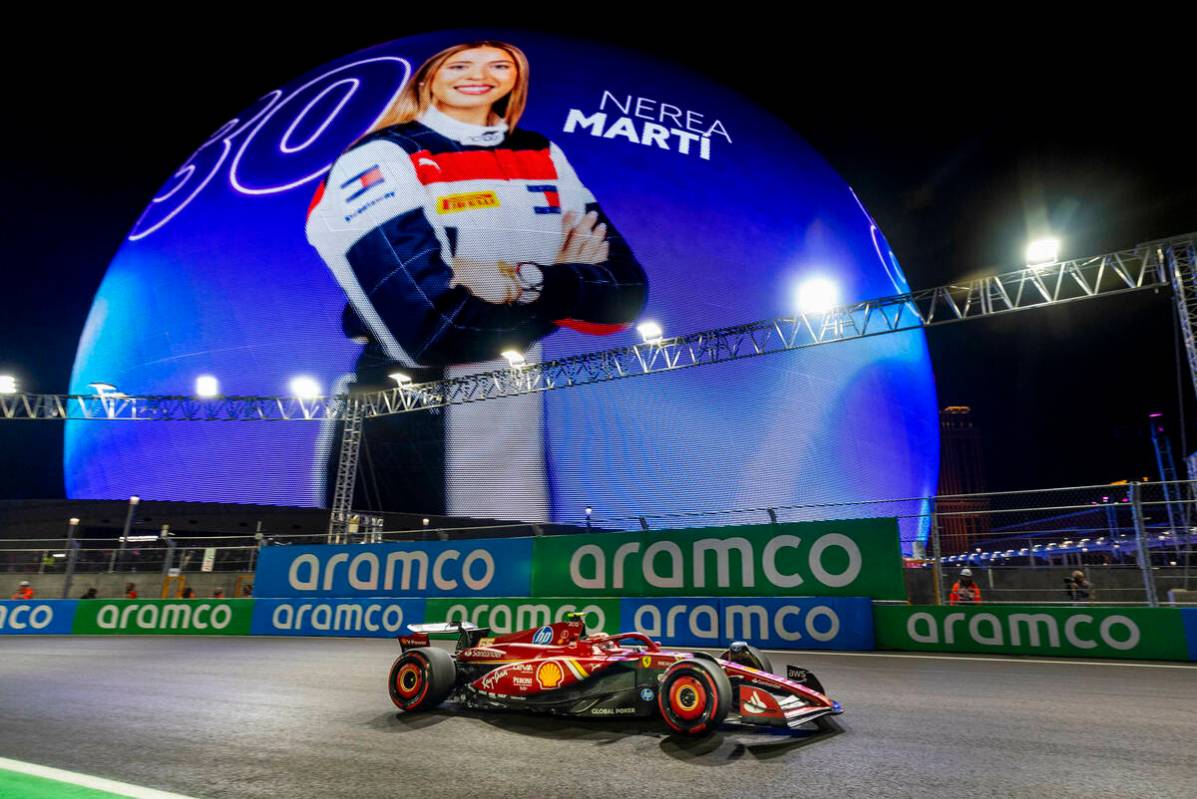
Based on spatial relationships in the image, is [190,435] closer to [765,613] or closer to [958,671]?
[765,613]

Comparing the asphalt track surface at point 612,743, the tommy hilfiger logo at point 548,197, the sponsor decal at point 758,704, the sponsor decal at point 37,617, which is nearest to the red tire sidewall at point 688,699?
the asphalt track surface at point 612,743

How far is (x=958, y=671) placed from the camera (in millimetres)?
7652

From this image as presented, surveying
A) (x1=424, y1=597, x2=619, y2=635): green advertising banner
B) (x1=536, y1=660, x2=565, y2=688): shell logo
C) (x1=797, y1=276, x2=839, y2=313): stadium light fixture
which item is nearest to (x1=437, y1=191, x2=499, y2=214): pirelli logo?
(x1=797, y1=276, x2=839, y2=313): stadium light fixture

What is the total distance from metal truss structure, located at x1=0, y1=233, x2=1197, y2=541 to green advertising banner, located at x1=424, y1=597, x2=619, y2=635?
24.2 feet

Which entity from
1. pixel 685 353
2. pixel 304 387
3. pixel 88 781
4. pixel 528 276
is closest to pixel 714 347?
pixel 685 353

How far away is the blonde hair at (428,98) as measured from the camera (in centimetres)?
2395

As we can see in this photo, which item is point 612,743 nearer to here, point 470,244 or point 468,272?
point 468,272

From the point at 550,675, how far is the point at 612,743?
0.95 meters

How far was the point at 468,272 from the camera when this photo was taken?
22203 mm

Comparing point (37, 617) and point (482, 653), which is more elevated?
point (482, 653)

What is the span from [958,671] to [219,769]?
7651 millimetres

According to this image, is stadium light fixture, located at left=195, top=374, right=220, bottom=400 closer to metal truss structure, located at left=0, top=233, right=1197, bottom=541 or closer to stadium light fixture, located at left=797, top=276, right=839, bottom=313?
metal truss structure, located at left=0, top=233, right=1197, bottom=541

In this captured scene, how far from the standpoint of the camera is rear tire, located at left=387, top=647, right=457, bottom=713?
18.3 feet

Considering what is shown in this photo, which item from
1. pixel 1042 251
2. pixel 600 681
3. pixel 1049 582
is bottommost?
pixel 600 681
